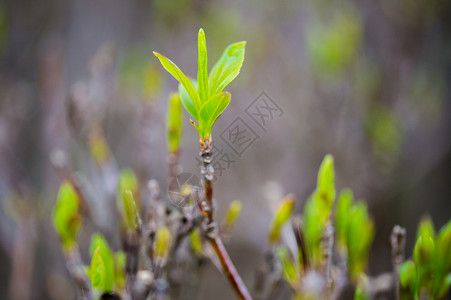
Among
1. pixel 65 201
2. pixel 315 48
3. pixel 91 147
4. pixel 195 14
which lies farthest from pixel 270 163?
pixel 65 201

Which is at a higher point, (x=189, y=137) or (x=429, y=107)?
(x=189, y=137)

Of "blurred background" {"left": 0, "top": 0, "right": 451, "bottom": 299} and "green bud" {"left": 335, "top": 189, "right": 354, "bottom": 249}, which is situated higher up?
"blurred background" {"left": 0, "top": 0, "right": 451, "bottom": 299}

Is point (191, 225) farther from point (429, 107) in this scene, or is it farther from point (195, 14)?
point (195, 14)

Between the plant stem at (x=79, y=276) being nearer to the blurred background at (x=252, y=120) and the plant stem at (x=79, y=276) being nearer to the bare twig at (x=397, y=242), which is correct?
the blurred background at (x=252, y=120)

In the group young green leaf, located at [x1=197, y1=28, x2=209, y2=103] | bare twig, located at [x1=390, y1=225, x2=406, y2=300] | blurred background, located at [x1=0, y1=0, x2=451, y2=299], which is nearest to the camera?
young green leaf, located at [x1=197, y1=28, x2=209, y2=103]

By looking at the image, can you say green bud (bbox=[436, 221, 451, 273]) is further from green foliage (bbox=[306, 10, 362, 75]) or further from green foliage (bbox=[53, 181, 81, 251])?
green foliage (bbox=[306, 10, 362, 75])

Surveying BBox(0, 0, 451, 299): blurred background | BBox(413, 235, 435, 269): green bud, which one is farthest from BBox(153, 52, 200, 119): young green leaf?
BBox(0, 0, 451, 299): blurred background
